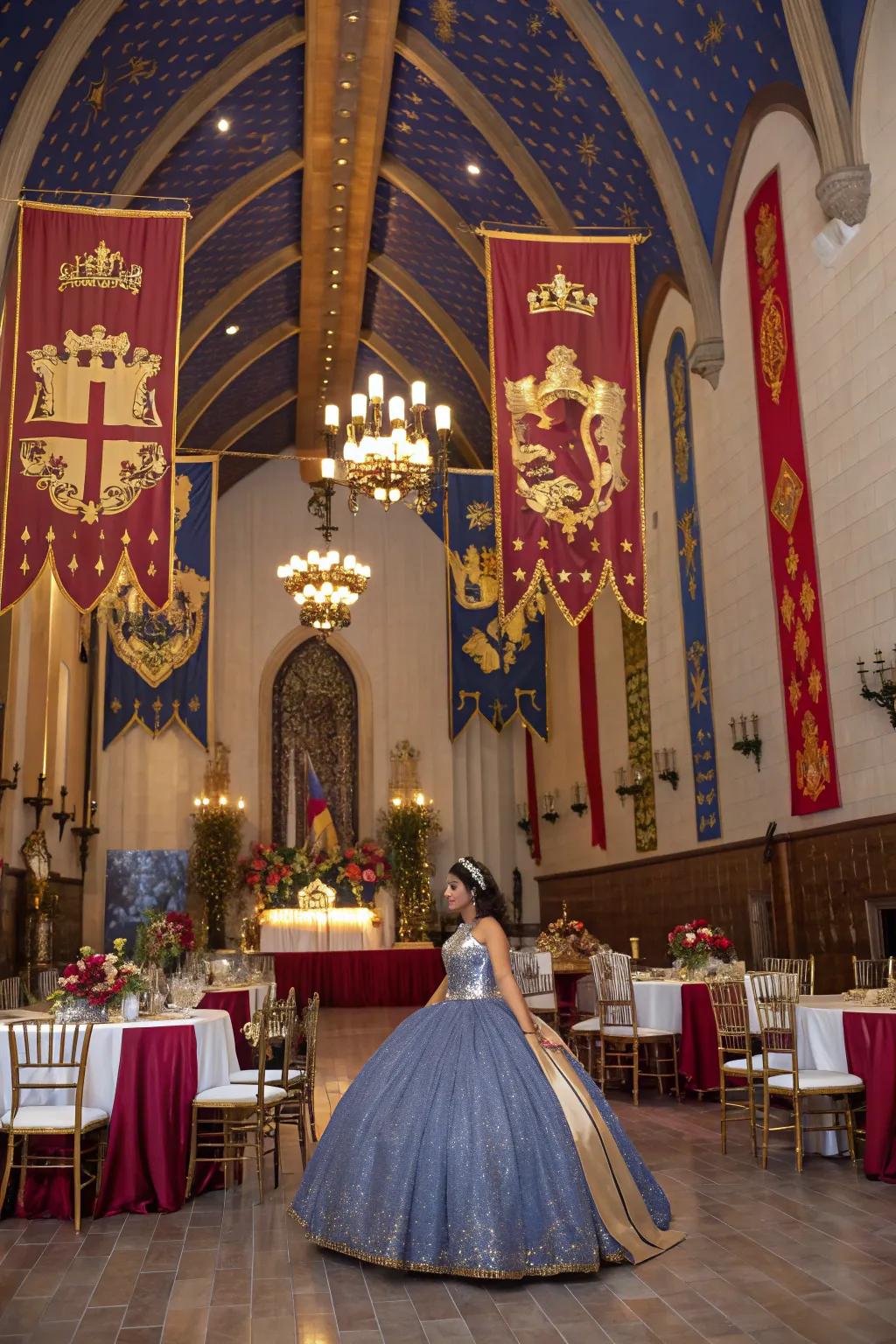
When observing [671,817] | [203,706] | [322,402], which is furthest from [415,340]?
[671,817]

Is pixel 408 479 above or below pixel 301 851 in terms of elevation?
above

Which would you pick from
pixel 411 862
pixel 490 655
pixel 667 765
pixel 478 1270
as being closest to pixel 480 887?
pixel 478 1270

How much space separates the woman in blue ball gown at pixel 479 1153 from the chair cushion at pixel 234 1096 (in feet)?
3.14

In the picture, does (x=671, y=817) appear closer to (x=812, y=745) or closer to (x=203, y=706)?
(x=812, y=745)

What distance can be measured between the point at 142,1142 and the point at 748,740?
6752 millimetres

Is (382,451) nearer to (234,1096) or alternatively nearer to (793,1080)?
(234,1096)

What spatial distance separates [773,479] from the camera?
1014 cm

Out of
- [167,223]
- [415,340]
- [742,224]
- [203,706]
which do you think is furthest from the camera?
[415,340]

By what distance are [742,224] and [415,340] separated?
8.12 metres

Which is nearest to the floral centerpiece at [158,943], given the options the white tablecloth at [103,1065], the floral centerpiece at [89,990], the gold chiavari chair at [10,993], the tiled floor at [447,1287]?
the gold chiavari chair at [10,993]

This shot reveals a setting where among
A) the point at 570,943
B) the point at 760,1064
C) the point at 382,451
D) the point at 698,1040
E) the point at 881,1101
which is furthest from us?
the point at 570,943

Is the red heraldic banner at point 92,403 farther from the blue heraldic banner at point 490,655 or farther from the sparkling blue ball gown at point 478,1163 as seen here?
the blue heraldic banner at point 490,655

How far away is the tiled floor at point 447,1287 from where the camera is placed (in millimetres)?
3588

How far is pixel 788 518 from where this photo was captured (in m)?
9.80
